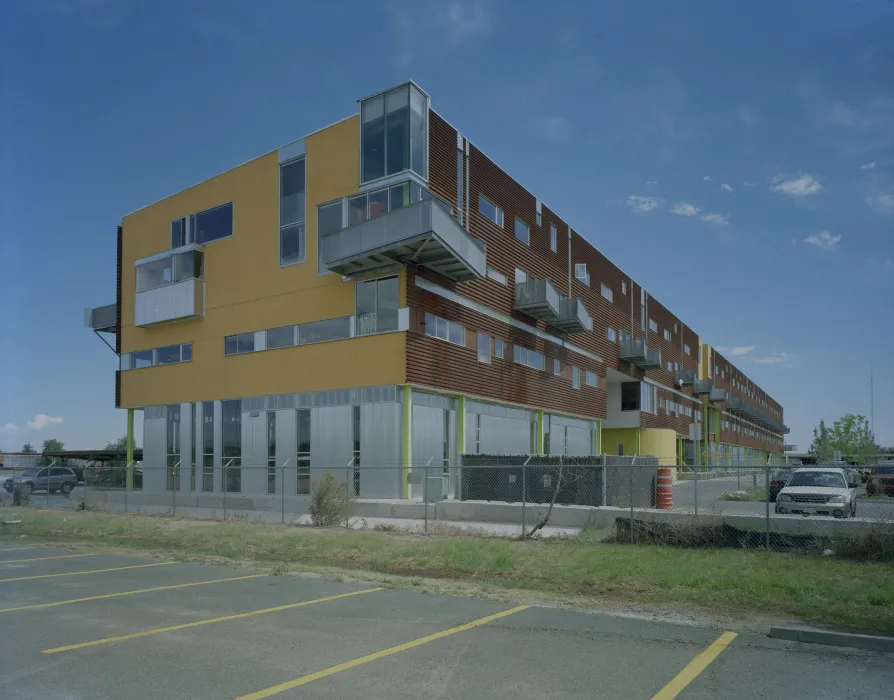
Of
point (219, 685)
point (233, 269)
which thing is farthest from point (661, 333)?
point (219, 685)

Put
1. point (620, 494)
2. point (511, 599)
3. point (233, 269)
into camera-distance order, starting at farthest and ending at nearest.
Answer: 1. point (233, 269)
2. point (620, 494)
3. point (511, 599)

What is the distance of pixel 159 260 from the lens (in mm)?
37250

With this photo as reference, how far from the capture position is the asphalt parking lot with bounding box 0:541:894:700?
641 cm

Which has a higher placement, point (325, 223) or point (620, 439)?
point (325, 223)

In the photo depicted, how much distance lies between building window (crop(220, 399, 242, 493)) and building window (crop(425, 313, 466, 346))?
9867mm

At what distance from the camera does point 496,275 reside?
111 ft

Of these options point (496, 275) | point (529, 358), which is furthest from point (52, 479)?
point (496, 275)

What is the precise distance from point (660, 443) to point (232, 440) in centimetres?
3777

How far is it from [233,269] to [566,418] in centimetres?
2038

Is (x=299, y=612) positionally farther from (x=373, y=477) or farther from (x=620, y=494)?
(x=373, y=477)

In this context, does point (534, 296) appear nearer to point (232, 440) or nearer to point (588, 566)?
point (232, 440)

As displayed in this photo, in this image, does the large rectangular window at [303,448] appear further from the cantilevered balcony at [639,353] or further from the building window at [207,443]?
the cantilevered balcony at [639,353]

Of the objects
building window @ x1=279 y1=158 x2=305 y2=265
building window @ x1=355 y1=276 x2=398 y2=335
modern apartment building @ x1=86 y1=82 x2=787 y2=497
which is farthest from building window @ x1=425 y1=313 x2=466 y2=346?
building window @ x1=279 y1=158 x2=305 y2=265

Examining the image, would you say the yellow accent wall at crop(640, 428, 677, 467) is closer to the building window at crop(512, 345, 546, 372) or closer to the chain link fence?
the chain link fence
